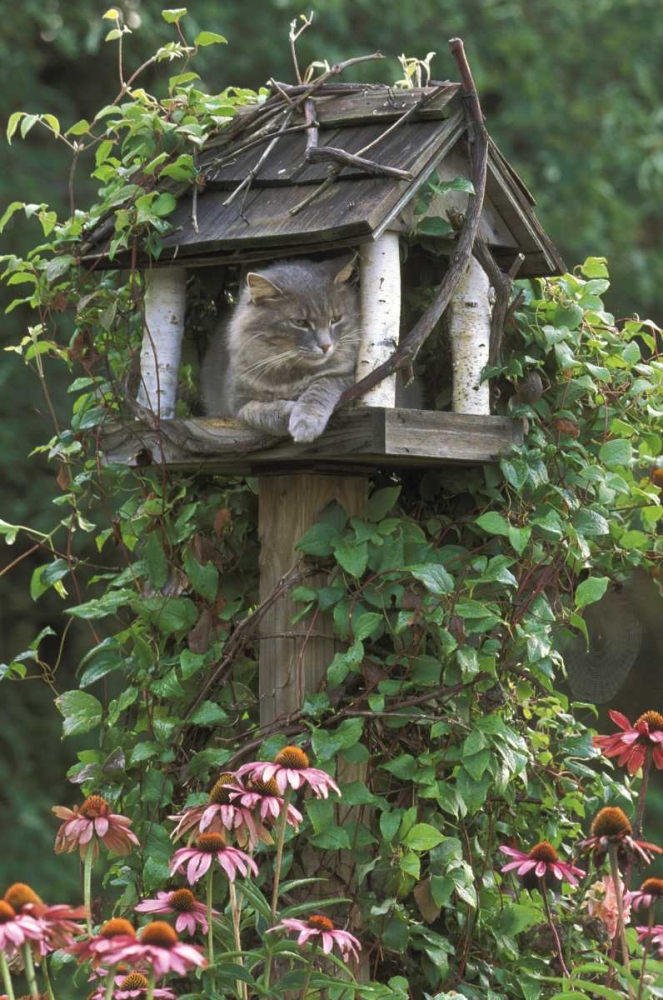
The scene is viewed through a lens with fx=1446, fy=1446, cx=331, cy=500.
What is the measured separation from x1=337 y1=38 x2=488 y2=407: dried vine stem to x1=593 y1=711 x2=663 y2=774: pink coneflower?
0.67 metres

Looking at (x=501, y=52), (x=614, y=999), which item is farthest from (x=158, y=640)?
(x=501, y=52)

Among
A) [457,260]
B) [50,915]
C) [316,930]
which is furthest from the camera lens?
[457,260]

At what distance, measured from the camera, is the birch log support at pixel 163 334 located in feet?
8.95

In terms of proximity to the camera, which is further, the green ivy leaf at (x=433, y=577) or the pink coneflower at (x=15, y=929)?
the green ivy leaf at (x=433, y=577)

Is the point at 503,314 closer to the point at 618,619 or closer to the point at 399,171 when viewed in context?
the point at 399,171

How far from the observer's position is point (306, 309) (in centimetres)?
256

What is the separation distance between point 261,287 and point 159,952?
52.5 inches

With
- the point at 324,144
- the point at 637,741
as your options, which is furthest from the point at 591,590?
the point at 324,144

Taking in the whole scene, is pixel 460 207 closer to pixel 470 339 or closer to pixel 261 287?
pixel 470 339

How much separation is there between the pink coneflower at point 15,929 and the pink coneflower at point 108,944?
2.0 inches

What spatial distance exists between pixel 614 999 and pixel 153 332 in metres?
1.47

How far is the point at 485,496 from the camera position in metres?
2.67

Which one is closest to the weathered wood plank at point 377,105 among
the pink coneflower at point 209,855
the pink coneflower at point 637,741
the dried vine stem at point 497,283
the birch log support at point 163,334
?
the dried vine stem at point 497,283

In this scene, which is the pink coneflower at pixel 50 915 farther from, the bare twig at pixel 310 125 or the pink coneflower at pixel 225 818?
the bare twig at pixel 310 125
